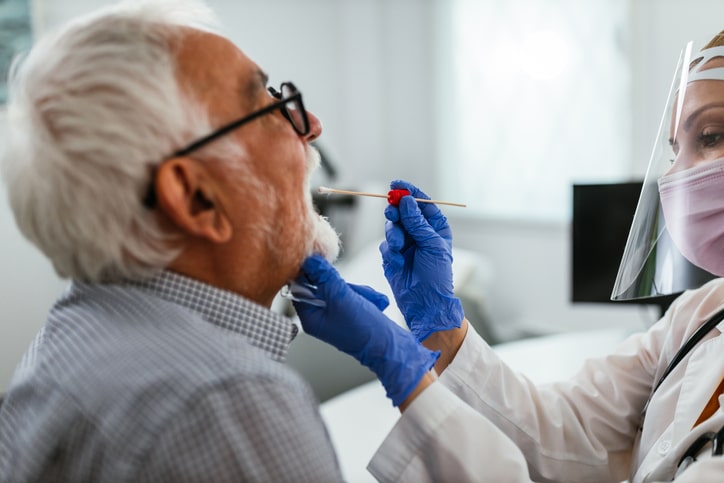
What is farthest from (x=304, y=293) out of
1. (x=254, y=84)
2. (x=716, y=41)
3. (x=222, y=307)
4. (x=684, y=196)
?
(x=716, y=41)

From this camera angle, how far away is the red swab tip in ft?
3.74

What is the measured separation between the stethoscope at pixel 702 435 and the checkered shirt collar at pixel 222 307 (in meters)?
0.62

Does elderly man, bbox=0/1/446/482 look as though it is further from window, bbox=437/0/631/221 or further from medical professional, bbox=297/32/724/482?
window, bbox=437/0/631/221

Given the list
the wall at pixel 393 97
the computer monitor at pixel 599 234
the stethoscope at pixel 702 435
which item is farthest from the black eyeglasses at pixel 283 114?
the wall at pixel 393 97

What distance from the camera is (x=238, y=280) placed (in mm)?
841

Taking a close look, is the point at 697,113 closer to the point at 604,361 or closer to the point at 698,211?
the point at 698,211

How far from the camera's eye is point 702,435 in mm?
925

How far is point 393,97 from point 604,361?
11.1ft

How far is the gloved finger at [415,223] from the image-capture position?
112cm

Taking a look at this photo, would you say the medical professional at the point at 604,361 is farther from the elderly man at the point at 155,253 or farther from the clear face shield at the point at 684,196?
the elderly man at the point at 155,253

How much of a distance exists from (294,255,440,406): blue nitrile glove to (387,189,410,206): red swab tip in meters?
0.24

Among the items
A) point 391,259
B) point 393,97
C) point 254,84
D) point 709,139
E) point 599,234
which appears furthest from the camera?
point 393,97

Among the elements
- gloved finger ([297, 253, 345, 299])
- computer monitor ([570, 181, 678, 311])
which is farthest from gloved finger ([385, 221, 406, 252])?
computer monitor ([570, 181, 678, 311])

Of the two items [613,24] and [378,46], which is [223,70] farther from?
[378,46]
